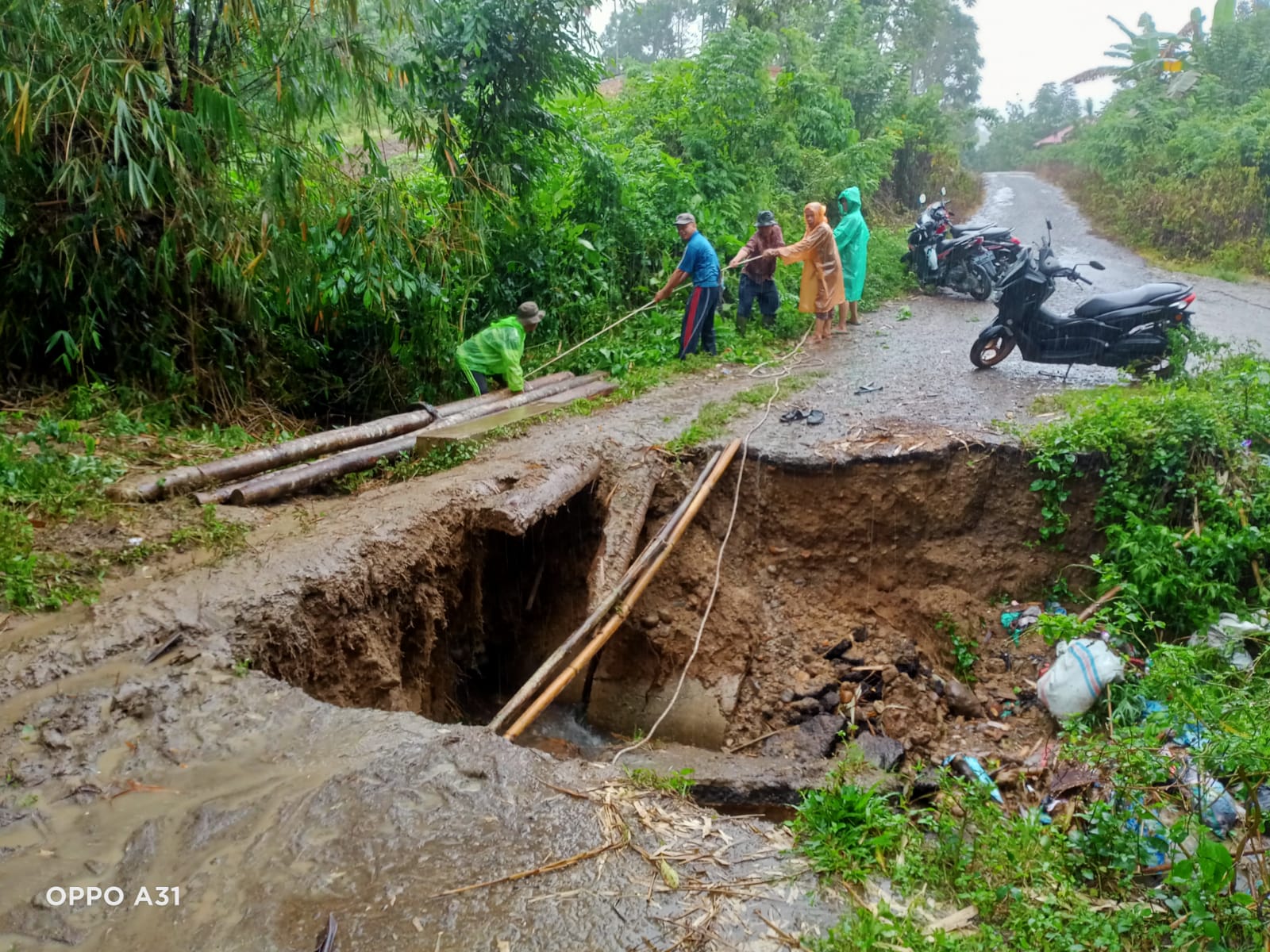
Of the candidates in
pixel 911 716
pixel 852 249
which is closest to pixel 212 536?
pixel 911 716

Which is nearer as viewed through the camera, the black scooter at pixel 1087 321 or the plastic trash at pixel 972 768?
the plastic trash at pixel 972 768

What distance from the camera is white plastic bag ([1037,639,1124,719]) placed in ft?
15.2

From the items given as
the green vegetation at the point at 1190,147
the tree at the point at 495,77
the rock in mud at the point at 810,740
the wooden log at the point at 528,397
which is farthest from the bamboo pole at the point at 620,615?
the green vegetation at the point at 1190,147

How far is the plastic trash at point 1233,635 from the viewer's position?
4.53 m

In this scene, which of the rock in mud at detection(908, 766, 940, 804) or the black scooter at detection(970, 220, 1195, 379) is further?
the black scooter at detection(970, 220, 1195, 379)

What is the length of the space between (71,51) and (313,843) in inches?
182

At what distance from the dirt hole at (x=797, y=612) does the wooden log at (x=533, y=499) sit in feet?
0.79

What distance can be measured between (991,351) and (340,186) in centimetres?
608

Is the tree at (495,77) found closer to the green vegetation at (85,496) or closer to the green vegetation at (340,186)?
the green vegetation at (340,186)

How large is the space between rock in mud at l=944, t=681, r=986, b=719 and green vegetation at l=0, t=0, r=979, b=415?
15.0 ft

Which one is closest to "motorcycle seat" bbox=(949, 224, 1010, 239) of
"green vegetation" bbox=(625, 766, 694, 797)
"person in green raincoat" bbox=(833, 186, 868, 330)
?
"person in green raincoat" bbox=(833, 186, 868, 330)

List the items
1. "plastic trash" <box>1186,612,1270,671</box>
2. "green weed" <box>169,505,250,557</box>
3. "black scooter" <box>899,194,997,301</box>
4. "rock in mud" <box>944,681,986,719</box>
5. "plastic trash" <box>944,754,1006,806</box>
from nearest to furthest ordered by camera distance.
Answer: "plastic trash" <box>944,754,1006,806</box> → "green weed" <box>169,505,250,557</box> → "plastic trash" <box>1186,612,1270,671</box> → "rock in mud" <box>944,681,986,719</box> → "black scooter" <box>899,194,997,301</box>

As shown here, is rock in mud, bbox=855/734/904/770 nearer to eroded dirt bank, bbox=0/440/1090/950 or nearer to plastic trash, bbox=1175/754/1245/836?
eroded dirt bank, bbox=0/440/1090/950

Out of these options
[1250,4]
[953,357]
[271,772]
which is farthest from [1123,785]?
[1250,4]
